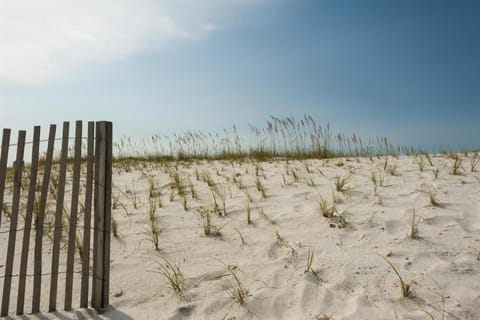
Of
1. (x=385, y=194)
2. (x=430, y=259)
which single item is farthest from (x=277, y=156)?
(x=430, y=259)

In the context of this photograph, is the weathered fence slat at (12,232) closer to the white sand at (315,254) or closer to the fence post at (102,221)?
the fence post at (102,221)

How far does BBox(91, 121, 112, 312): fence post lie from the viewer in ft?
8.29

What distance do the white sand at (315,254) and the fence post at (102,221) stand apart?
15 cm

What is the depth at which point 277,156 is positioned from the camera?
7.84 metres

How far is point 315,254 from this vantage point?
295 centimetres

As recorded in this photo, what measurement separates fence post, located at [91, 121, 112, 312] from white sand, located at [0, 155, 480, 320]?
153 millimetres

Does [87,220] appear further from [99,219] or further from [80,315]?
[80,315]

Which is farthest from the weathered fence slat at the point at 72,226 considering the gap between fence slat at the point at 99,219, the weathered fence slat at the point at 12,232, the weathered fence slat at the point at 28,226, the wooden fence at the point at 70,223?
the weathered fence slat at the point at 12,232

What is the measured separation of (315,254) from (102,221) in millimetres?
1674

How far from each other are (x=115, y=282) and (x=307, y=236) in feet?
5.48

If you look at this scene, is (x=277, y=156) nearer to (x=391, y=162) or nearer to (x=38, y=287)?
(x=391, y=162)

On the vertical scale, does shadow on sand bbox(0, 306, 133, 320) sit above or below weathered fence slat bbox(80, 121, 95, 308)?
below

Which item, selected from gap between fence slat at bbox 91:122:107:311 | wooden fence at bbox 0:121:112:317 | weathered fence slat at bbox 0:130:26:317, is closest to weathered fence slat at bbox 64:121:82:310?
wooden fence at bbox 0:121:112:317

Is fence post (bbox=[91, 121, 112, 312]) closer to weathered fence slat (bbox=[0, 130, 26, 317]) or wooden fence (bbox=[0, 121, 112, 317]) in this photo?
wooden fence (bbox=[0, 121, 112, 317])
